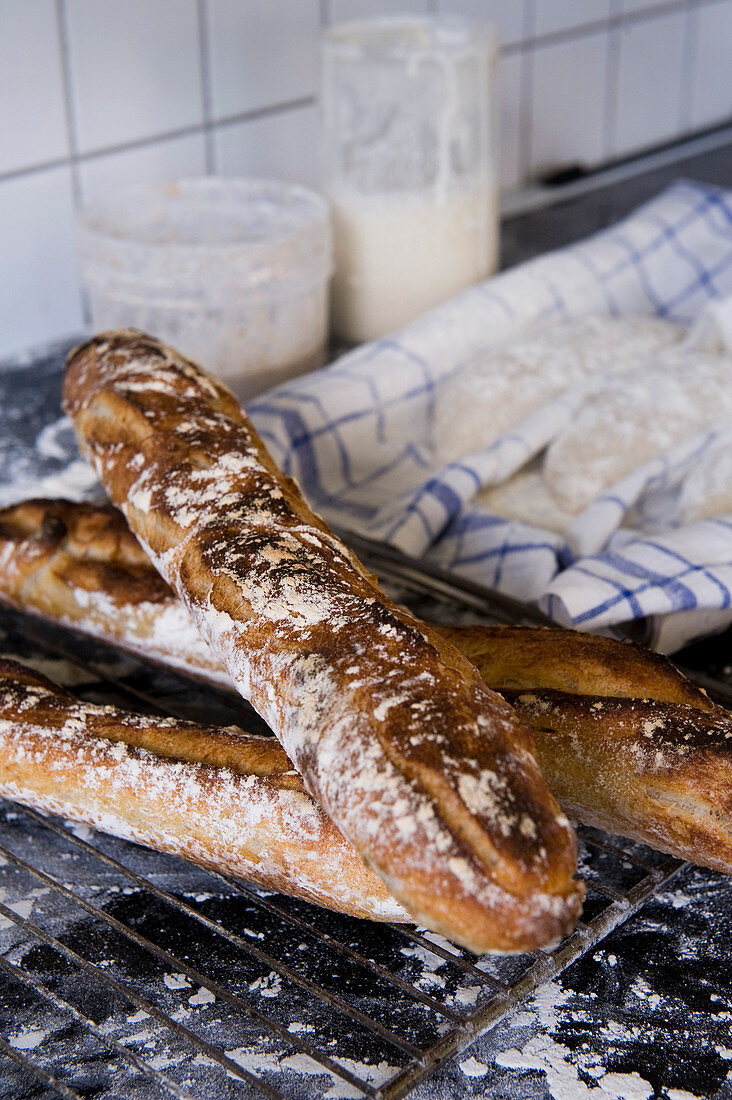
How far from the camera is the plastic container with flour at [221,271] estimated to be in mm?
1141

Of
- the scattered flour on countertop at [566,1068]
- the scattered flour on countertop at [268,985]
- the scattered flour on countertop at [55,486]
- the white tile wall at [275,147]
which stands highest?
the white tile wall at [275,147]

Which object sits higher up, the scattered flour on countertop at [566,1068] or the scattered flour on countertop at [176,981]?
the scattered flour on countertop at [176,981]

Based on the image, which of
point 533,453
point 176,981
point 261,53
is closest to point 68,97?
point 261,53

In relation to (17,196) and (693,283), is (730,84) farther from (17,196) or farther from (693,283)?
(17,196)

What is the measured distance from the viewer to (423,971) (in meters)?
0.58

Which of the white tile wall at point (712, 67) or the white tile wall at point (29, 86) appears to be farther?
the white tile wall at point (712, 67)

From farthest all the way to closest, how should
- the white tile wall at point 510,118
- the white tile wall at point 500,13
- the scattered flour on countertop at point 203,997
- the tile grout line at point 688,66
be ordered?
1. the tile grout line at point 688,66
2. the white tile wall at point 510,118
3. the white tile wall at point 500,13
4. the scattered flour on countertop at point 203,997

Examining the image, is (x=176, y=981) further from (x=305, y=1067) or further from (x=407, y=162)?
(x=407, y=162)

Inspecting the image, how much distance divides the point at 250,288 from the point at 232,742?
646 mm

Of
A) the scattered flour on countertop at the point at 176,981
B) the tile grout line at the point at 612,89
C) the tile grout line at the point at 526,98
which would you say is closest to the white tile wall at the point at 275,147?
the tile grout line at the point at 526,98

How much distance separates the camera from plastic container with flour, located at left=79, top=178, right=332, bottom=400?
1141 mm

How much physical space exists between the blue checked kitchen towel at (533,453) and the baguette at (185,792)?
31 centimetres

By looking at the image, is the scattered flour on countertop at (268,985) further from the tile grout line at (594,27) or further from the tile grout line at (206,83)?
the tile grout line at (594,27)

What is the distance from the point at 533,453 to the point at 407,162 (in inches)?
16.2
